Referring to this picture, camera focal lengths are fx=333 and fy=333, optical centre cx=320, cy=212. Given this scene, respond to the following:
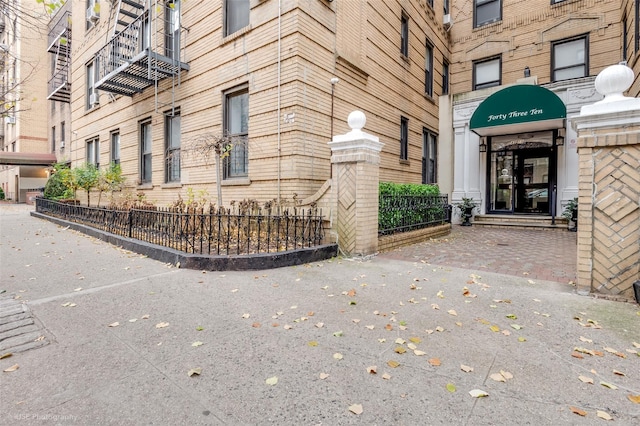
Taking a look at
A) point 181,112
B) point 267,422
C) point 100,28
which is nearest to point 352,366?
point 267,422

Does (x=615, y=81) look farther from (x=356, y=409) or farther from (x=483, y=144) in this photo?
(x=483, y=144)

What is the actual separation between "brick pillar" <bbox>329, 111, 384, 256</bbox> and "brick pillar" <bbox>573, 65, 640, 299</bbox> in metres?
3.26

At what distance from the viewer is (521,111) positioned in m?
11.3

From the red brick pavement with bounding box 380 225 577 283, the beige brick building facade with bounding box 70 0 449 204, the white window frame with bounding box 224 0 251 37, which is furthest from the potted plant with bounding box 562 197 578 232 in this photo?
the white window frame with bounding box 224 0 251 37

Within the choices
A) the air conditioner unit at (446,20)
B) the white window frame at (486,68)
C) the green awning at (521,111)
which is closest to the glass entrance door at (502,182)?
the green awning at (521,111)

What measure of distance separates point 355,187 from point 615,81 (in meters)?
3.92

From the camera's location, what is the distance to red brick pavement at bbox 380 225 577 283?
5.74 meters

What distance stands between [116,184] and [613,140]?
14.2 metres

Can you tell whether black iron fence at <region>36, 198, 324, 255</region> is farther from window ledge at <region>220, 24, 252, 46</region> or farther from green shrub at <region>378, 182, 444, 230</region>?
window ledge at <region>220, 24, 252, 46</region>

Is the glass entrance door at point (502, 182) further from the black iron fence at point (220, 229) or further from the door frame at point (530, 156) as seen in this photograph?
the black iron fence at point (220, 229)

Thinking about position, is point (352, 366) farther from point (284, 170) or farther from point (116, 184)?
point (116, 184)

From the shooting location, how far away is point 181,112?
34.1 ft

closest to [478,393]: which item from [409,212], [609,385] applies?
[609,385]

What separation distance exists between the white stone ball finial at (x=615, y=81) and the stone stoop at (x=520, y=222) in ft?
29.6
